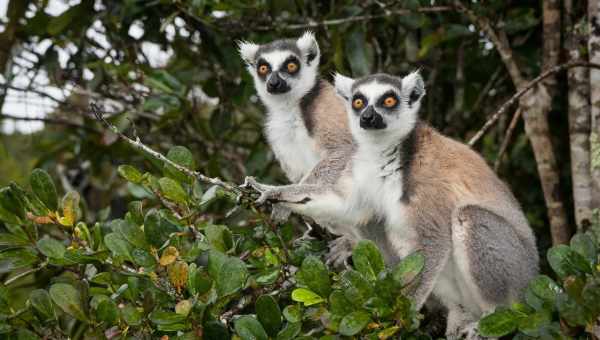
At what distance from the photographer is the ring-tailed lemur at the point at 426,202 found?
396cm

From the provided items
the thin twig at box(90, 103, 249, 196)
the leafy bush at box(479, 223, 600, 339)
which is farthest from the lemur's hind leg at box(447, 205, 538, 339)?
the thin twig at box(90, 103, 249, 196)

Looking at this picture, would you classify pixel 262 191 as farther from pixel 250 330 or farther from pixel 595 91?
pixel 595 91

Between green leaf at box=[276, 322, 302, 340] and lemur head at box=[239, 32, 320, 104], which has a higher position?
lemur head at box=[239, 32, 320, 104]

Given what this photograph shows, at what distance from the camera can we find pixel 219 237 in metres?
3.61

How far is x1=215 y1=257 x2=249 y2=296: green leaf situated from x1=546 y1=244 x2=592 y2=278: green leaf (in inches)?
52.0

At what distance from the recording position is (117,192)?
7.42 meters

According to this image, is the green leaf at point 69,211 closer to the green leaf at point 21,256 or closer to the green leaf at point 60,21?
the green leaf at point 21,256

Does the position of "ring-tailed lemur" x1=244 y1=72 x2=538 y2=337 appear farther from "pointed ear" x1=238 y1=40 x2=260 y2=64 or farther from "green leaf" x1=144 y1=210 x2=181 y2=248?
"pointed ear" x1=238 y1=40 x2=260 y2=64

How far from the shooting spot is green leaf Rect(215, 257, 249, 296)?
3.03m

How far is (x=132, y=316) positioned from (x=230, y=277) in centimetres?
46

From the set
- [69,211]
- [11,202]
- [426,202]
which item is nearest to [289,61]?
[426,202]

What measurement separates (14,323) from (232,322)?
1.00m

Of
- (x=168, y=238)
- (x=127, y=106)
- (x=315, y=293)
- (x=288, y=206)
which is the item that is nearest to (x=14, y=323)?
(x=168, y=238)

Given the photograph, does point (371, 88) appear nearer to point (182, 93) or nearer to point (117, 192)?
point (182, 93)
